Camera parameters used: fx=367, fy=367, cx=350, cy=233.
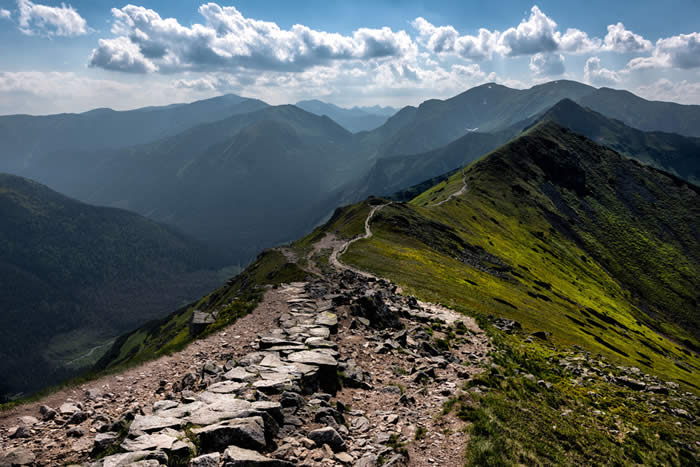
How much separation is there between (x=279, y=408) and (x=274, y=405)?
27 centimetres

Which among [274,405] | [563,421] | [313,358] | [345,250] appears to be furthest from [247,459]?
[345,250]

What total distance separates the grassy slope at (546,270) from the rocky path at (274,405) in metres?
22.3

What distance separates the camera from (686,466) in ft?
68.8

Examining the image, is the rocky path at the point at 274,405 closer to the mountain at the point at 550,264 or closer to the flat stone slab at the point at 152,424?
the flat stone slab at the point at 152,424

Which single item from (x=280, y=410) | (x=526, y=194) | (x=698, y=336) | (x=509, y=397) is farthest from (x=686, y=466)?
(x=526, y=194)

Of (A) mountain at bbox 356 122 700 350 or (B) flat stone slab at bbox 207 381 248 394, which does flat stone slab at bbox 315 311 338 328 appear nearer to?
(B) flat stone slab at bbox 207 381 248 394

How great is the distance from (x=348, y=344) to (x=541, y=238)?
155 meters

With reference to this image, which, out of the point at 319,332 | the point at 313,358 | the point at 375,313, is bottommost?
the point at 375,313

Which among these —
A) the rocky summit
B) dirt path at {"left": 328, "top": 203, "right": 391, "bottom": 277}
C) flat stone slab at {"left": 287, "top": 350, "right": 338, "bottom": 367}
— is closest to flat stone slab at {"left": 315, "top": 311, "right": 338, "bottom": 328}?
the rocky summit

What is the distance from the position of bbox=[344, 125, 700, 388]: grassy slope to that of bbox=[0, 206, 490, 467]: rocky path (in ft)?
73.1

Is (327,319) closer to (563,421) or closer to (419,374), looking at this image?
(419,374)

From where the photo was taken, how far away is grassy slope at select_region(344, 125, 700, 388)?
6384cm

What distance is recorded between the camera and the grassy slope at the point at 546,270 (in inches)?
2514

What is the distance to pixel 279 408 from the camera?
16.6m
